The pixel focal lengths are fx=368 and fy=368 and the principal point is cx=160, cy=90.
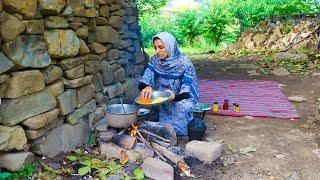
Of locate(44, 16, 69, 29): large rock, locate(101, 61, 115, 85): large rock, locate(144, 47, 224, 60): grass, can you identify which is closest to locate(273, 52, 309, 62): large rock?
locate(144, 47, 224, 60): grass

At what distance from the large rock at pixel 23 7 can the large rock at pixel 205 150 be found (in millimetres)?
1890

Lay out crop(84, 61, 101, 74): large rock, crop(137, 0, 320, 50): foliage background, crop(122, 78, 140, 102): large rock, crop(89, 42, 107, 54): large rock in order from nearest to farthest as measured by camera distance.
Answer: crop(84, 61, 101, 74): large rock, crop(89, 42, 107, 54): large rock, crop(122, 78, 140, 102): large rock, crop(137, 0, 320, 50): foliage background

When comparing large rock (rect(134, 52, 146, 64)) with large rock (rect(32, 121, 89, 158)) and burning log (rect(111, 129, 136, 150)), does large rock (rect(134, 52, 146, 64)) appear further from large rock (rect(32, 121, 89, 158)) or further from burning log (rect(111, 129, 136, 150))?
burning log (rect(111, 129, 136, 150))

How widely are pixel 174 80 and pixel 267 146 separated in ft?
4.13

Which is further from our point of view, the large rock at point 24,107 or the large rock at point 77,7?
the large rock at point 77,7

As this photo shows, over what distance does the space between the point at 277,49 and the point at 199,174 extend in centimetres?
802

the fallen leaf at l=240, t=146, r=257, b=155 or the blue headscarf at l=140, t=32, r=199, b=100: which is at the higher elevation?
the blue headscarf at l=140, t=32, r=199, b=100

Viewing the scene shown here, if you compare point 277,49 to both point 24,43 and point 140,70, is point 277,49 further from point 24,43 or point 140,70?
point 24,43

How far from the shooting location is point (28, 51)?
2.84 m

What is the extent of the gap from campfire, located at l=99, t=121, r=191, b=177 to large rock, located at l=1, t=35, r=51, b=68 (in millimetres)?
962

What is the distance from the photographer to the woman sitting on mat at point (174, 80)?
160 inches

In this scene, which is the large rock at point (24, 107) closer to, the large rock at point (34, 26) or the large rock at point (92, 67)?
the large rock at point (34, 26)

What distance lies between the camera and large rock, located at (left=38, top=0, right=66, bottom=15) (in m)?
2.96

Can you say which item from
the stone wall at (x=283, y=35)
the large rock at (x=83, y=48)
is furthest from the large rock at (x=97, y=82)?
the stone wall at (x=283, y=35)
